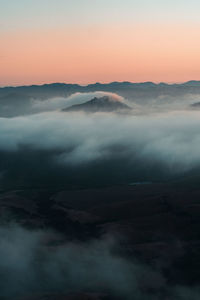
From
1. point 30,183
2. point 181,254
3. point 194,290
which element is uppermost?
point 30,183

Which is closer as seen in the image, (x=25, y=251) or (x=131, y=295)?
(x=131, y=295)

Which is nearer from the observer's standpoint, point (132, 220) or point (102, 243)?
point (102, 243)

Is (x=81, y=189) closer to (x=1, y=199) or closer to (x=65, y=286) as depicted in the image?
(x=1, y=199)

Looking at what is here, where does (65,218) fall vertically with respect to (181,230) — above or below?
above

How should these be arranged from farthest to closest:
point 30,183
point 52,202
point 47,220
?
point 30,183 → point 52,202 → point 47,220

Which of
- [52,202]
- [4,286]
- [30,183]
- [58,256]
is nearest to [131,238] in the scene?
[58,256]

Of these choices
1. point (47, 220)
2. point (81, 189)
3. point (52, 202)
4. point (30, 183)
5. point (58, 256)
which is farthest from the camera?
point (30, 183)

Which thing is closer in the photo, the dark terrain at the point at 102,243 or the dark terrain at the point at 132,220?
the dark terrain at the point at 102,243

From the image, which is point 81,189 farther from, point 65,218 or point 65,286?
point 65,286

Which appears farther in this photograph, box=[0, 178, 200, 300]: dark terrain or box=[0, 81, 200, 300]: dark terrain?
box=[0, 178, 200, 300]: dark terrain

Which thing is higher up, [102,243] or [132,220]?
[132,220]
